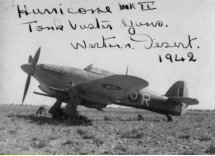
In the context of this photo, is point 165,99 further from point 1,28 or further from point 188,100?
point 1,28

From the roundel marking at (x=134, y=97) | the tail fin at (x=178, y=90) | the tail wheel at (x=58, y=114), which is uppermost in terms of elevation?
the tail fin at (x=178, y=90)

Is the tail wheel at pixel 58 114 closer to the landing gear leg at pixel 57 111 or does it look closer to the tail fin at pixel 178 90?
the landing gear leg at pixel 57 111

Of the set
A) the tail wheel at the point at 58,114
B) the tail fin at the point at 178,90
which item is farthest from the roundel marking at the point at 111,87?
the tail fin at the point at 178,90

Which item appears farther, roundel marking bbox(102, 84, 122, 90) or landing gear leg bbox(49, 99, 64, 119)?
landing gear leg bbox(49, 99, 64, 119)

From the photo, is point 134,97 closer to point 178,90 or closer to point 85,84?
point 85,84

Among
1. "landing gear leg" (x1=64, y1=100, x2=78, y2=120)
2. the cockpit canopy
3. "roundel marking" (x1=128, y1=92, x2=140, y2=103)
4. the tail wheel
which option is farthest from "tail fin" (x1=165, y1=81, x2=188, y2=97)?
"landing gear leg" (x1=64, y1=100, x2=78, y2=120)

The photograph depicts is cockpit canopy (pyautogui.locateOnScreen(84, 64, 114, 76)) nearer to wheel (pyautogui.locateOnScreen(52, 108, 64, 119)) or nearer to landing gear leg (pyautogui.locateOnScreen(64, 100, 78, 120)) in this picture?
landing gear leg (pyautogui.locateOnScreen(64, 100, 78, 120))
